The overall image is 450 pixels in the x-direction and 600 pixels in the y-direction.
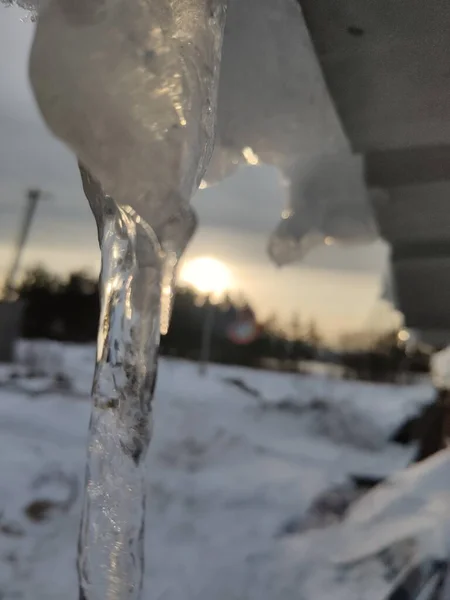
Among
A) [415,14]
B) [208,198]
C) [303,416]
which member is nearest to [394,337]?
[303,416]

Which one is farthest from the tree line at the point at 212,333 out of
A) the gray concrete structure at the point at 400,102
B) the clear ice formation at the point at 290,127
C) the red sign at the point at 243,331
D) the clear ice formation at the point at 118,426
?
the clear ice formation at the point at 118,426

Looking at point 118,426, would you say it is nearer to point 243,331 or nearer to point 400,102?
point 400,102

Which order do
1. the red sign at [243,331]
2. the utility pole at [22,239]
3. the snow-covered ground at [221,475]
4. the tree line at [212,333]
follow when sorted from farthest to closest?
1. the red sign at [243,331]
2. the tree line at [212,333]
3. the utility pole at [22,239]
4. the snow-covered ground at [221,475]

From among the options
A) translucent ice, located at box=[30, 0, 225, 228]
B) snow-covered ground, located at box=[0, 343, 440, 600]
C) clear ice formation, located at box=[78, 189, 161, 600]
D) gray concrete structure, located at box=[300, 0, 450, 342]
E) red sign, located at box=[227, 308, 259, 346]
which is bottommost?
snow-covered ground, located at box=[0, 343, 440, 600]

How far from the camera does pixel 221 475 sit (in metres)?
1.26

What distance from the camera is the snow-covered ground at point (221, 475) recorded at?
90cm

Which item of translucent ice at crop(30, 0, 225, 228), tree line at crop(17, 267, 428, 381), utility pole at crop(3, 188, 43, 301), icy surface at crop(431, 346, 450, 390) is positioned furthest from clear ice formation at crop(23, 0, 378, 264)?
icy surface at crop(431, 346, 450, 390)

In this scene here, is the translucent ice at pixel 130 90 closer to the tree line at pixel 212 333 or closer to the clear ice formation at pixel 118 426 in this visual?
the clear ice formation at pixel 118 426

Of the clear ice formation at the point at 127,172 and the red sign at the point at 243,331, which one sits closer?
the clear ice formation at the point at 127,172

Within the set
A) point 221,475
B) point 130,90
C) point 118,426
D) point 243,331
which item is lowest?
point 221,475

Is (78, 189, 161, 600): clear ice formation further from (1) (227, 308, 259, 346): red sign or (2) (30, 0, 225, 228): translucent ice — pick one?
(1) (227, 308, 259, 346): red sign

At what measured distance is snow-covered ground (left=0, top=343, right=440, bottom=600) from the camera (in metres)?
0.90

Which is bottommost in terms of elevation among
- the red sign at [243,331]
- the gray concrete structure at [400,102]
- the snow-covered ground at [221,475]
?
the snow-covered ground at [221,475]

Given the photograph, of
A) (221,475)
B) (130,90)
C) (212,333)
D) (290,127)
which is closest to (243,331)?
(212,333)
